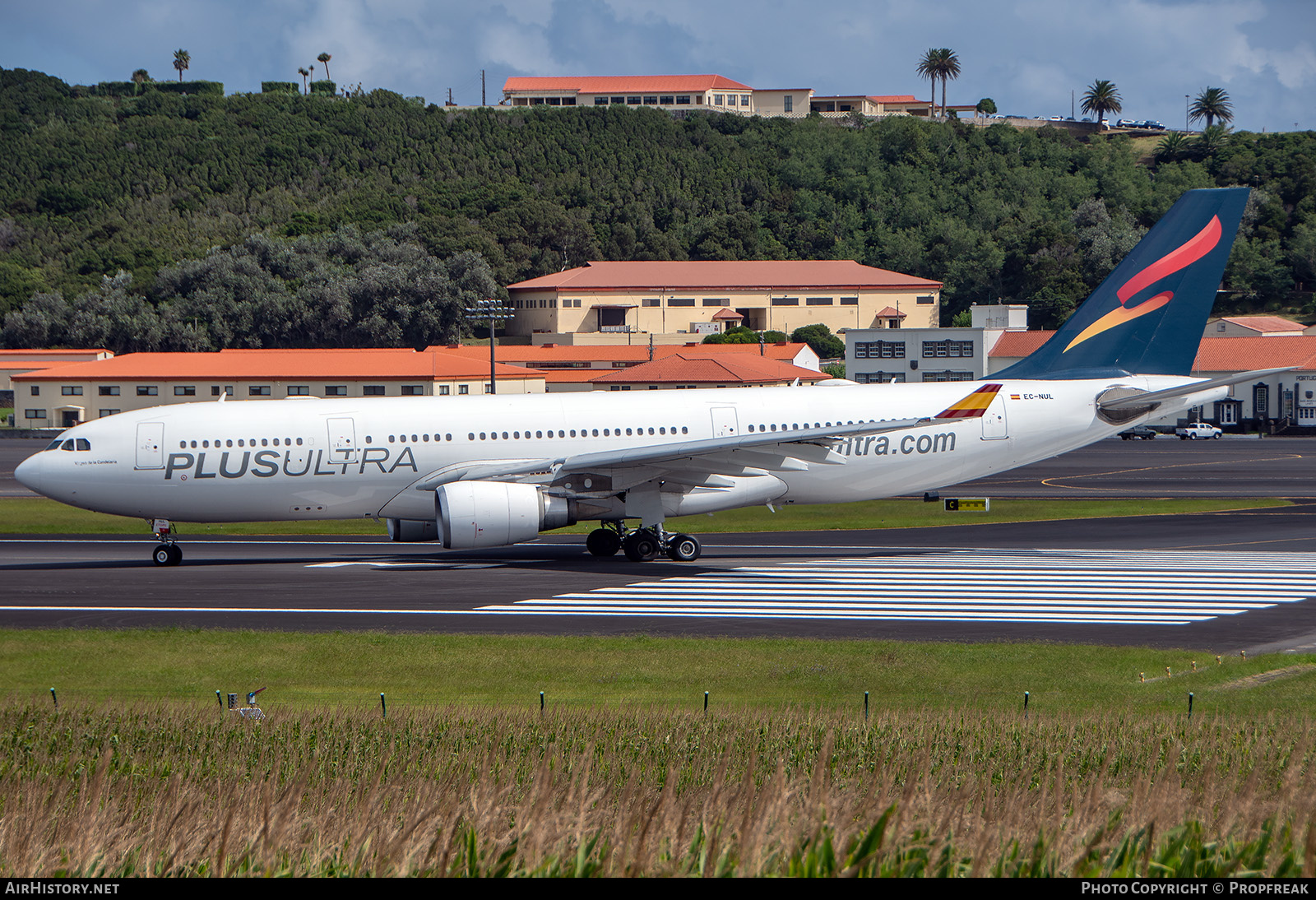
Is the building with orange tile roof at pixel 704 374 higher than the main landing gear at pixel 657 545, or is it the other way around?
the building with orange tile roof at pixel 704 374

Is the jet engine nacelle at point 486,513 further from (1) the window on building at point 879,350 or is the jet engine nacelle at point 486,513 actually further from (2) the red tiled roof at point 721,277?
(2) the red tiled roof at point 721,277

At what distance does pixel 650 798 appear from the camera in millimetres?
9289

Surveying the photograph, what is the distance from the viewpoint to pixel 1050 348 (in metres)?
39.9

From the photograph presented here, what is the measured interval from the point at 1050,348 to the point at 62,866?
120ft

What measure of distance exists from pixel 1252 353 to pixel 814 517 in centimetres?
8779

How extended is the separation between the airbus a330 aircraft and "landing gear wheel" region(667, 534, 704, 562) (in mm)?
63

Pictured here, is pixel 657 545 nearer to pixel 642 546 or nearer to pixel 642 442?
pixel 642 546

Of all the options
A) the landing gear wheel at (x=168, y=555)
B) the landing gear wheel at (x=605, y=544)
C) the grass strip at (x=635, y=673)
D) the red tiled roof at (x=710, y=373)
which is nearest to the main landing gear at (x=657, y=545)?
the landing gear wheel at (x=605, y=544)

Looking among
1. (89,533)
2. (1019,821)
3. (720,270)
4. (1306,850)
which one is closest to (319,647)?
(1019,821)

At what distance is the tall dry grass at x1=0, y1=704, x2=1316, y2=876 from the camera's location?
7570 mm

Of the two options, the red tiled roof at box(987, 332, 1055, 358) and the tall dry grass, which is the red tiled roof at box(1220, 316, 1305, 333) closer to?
the red tiled roof at box(987, 332, 1055, 358)

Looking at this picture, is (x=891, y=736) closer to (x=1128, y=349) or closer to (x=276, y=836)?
(x=276, y=836)

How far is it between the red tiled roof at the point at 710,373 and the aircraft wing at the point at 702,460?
2531 inches

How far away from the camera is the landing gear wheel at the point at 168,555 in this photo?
35.8m
